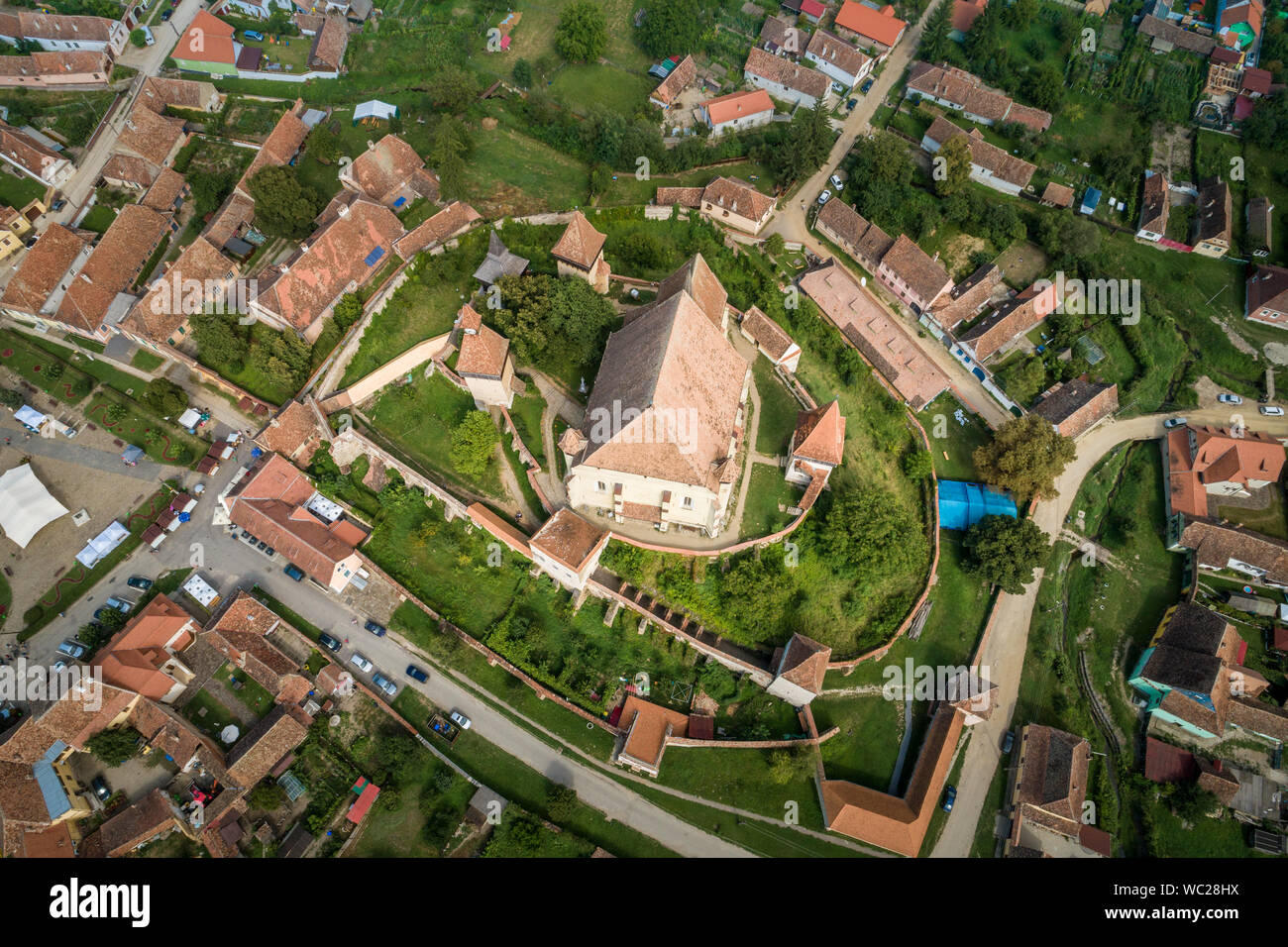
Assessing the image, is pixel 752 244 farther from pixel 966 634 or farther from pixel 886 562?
pixel 966 634

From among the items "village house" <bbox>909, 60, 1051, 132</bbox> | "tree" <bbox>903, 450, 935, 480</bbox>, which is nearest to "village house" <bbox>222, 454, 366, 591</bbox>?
"tree" <bbox>903, 450, 935, 480</bbox>

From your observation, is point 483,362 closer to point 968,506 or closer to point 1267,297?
point 968,506

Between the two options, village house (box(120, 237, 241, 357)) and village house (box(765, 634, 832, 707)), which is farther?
village house (box(120, 237, 241, 357))

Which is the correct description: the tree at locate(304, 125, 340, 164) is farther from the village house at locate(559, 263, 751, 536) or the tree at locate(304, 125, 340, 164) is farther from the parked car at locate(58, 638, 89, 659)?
the parked car at locate(58, 638, 89, 659)

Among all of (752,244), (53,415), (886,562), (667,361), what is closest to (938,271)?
(752,244)

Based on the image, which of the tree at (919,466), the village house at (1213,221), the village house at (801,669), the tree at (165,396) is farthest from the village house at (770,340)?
the tree at (165,396)

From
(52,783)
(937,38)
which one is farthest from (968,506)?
(52,783)

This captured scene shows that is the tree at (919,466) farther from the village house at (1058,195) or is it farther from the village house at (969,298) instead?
the village house at (1058,195)
